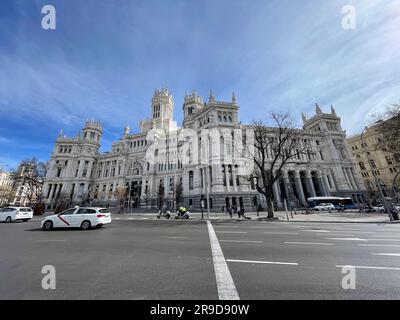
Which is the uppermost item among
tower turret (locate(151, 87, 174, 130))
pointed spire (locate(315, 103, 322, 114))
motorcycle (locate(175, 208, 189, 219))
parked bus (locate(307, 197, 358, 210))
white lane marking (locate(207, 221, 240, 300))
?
tower turret (locate(151, 87, 174, 130))

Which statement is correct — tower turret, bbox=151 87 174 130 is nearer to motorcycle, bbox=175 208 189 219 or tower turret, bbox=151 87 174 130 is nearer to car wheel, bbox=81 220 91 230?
motorcycle, bbox=175 208 189 219

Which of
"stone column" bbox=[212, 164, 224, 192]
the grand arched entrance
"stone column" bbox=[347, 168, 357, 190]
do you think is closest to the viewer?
"stone column" bbox=[212, 164, 224, 192]

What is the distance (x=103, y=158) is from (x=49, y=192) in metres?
21.4

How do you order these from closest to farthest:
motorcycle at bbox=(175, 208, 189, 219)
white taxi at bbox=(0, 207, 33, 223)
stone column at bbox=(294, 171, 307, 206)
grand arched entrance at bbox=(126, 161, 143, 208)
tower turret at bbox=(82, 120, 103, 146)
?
1. white taxi at bbox=(0, 207, 33, 223)
2. motorcycle at bbox=(175, 208, 189, 219)
3. stone column at bbox=(294, 171, 307, 206)
4. grand arched entrance at bbox=(126, 161, 143, 208)
5. tower turret at bbox=(82, 120, 103, 146)

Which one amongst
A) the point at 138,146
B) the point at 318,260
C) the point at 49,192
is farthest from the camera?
the point at 138,146

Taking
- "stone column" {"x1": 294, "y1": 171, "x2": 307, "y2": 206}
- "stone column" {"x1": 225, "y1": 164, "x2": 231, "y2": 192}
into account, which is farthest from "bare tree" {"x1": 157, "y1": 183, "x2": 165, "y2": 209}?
"stone column" {"x1": 294, "y1": 171, "x2": 307, "y2": 206}

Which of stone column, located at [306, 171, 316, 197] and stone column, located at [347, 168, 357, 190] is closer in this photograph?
stone column, located at [306, 171, 316, 197]

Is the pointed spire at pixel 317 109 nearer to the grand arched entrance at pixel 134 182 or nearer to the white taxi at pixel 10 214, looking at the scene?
the grand arched entrance at pixel 134 182

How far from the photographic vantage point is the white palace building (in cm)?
4044

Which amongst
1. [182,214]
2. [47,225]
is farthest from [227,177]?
[47,225]

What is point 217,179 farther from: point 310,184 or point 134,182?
point 134,182

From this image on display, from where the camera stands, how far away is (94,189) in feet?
226
